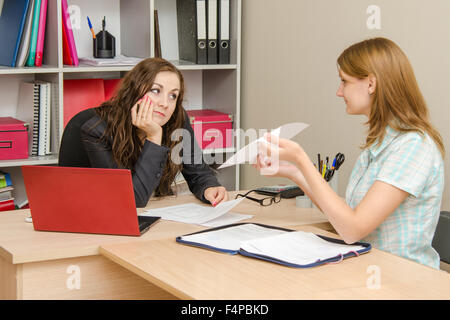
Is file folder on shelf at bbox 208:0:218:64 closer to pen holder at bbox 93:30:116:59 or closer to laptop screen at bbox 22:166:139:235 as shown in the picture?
pen holder at bbox 93:30:116:59

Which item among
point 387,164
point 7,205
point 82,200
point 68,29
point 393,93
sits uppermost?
point 68,29

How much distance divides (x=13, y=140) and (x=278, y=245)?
167 cm

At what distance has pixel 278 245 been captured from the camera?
58.0 inches

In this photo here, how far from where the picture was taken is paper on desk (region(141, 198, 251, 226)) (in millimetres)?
1771

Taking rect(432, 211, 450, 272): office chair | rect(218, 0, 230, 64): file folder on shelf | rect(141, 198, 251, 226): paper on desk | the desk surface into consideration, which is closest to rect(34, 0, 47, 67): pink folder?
rect(218, 0, 230, 64): file folder on shelf

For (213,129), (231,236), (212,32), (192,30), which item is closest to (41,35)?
(192,30)

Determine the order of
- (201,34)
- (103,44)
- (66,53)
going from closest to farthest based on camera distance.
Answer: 1. (66,53)
2. (103,44)
3. (201,34)

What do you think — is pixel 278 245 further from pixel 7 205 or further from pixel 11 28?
pixel 11 28

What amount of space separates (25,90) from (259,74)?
3.86 ft

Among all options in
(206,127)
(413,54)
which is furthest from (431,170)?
(206,127)

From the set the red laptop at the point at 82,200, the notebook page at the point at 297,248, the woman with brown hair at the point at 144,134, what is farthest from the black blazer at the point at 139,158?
the notebook page at the point at 297,248

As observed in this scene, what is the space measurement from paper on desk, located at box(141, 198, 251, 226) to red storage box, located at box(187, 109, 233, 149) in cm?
126

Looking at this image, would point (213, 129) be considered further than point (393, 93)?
Yes
